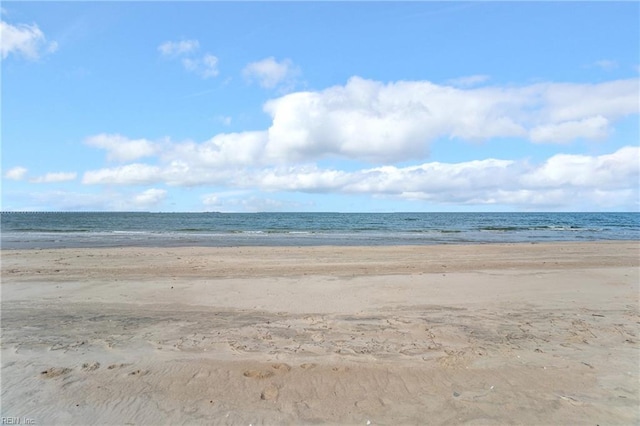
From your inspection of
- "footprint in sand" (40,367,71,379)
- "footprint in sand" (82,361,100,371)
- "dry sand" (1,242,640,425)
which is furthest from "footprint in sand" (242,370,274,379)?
"footprint in sand" (40,367,71,379)

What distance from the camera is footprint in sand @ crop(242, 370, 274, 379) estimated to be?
206 inches

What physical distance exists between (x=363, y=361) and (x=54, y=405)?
152 inches

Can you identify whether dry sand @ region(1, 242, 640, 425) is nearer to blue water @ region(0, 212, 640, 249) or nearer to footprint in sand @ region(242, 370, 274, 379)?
footprint in sand @ region(242, 370, 274, 379)

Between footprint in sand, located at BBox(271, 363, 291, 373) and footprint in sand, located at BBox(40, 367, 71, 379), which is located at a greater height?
footprint in sand, located at BBox(40, 367, 71, 379)

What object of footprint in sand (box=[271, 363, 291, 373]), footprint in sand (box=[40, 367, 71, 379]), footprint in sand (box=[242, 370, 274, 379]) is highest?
footprint in sand (box=[40, 367, 71, 379])

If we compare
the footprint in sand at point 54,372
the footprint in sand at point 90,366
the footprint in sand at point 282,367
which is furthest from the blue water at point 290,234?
the footprint in sand at point 282,367

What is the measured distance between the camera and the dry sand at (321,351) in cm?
451

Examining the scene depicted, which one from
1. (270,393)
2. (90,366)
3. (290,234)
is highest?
(290,234)

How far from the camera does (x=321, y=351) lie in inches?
239

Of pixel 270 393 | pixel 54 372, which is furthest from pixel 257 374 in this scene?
pixel 54 372

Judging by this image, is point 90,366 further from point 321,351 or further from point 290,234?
point 290,234

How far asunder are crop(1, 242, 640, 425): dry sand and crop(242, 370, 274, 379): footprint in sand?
0.03 meters

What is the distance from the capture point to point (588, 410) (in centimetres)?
441

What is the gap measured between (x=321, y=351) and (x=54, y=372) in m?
3.67
